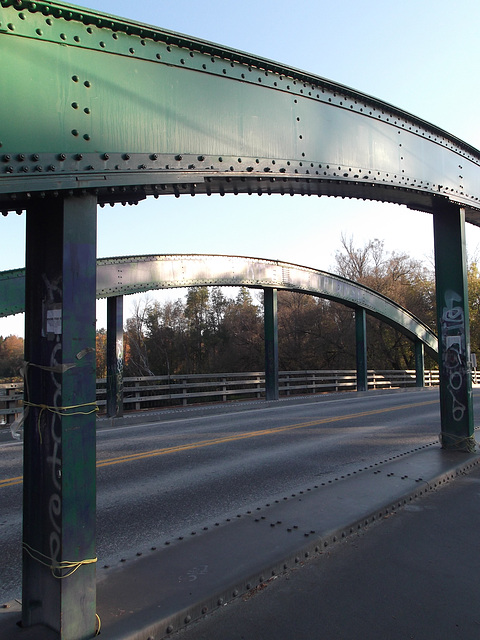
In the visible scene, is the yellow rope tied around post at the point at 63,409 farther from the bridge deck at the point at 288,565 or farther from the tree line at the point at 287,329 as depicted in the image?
the tree line at the point at 287,329

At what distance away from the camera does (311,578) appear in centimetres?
347

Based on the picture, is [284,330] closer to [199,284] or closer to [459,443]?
[199,284]

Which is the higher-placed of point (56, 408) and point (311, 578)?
point (56, 408)

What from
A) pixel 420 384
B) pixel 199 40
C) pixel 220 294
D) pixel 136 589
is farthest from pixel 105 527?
pixel 220 294

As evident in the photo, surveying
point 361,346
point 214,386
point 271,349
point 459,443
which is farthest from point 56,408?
point 214,386

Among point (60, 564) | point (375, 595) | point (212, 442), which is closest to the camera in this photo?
point (60, 564)

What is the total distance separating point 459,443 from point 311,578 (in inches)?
180

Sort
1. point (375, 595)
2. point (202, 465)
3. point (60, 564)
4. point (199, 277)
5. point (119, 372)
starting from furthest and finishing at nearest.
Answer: point (199, 277)
point (119, 372)
point (202, 465)
point (375, 595)
point (60, 564)

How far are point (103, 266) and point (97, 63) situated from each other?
1196 cm

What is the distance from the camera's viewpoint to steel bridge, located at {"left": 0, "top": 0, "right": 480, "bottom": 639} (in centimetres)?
270

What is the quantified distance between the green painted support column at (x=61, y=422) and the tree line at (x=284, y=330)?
3297cm

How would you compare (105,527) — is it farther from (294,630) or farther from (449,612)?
(449,612)

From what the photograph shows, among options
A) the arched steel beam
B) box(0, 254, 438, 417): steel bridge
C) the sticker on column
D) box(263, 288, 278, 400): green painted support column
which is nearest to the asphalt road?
the sticker on column

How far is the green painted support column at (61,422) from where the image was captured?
2.65 m
